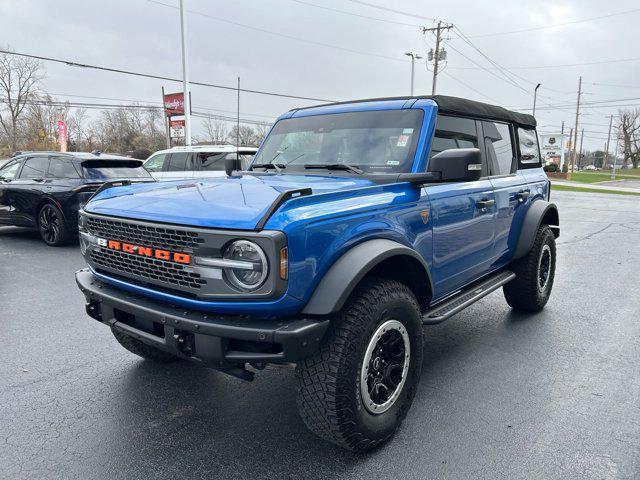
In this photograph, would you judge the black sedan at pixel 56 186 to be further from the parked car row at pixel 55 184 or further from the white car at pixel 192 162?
the white car at pixel 192 162

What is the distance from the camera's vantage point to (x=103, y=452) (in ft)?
8.44

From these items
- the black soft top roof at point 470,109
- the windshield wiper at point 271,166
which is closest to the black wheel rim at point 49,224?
the windshield wiper at point 271,166

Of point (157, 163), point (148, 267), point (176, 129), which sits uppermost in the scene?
point (176, 129)

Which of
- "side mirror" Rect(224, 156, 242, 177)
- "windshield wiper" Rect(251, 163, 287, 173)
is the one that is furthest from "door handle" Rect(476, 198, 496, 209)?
"side mirror" Rect(224, 156, 242, 177)

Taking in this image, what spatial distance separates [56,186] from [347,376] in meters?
7.84

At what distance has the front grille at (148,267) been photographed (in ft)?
7.61

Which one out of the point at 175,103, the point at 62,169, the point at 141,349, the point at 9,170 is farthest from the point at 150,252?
the point at 175,103

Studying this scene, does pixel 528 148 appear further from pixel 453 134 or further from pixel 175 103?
pixel 175 103

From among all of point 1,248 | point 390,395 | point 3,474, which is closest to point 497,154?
point 390,395

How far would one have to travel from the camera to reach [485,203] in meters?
3.74

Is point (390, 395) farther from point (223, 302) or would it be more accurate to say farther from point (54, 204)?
point (54, 204)

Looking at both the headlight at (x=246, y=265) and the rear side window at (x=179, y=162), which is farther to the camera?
the rear side window at (x=179, y=162)

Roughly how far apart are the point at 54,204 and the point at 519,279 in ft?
25.3

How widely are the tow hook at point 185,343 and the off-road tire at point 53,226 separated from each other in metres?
7.12
